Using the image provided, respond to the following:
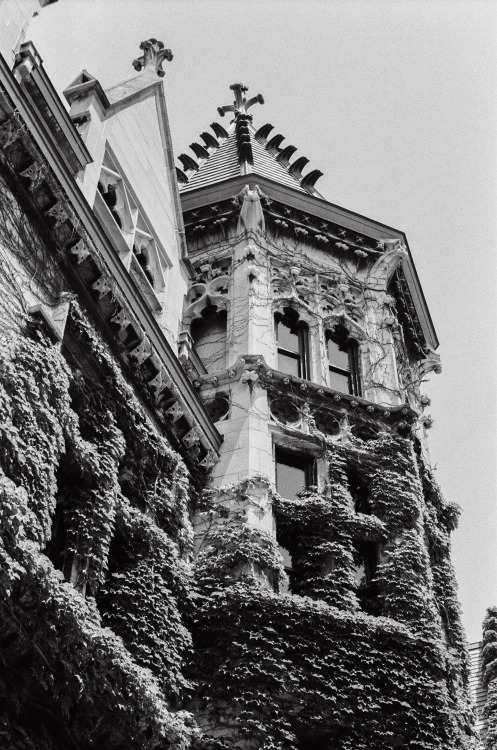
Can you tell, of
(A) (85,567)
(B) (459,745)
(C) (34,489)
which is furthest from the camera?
(B) (459,745)

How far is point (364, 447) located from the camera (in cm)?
1975

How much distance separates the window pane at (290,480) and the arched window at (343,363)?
8.84 ft

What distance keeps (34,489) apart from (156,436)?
4.64 m

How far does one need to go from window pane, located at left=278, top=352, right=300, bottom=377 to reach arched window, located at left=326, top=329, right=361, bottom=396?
26.3 inches

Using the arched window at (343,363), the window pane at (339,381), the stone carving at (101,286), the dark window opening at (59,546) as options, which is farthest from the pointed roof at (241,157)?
the dark window opening at (59,546)

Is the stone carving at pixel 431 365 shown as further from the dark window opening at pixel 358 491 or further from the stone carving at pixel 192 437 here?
the stone carving at pixel 192 437

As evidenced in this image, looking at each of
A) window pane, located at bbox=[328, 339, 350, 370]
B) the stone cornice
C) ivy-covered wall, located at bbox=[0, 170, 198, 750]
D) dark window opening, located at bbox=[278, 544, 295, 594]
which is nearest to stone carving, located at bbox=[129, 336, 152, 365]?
the stone cornice

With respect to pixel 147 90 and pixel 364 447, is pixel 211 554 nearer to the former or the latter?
pixel 364 447

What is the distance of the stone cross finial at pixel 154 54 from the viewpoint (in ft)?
74.2

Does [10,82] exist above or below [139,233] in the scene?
below

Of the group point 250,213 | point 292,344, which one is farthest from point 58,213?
point 250,213

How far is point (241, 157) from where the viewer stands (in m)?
26.7

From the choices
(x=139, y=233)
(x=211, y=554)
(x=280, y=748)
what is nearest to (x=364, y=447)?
(x=211, y=554)

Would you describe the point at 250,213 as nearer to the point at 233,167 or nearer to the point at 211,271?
the point at 211,271
